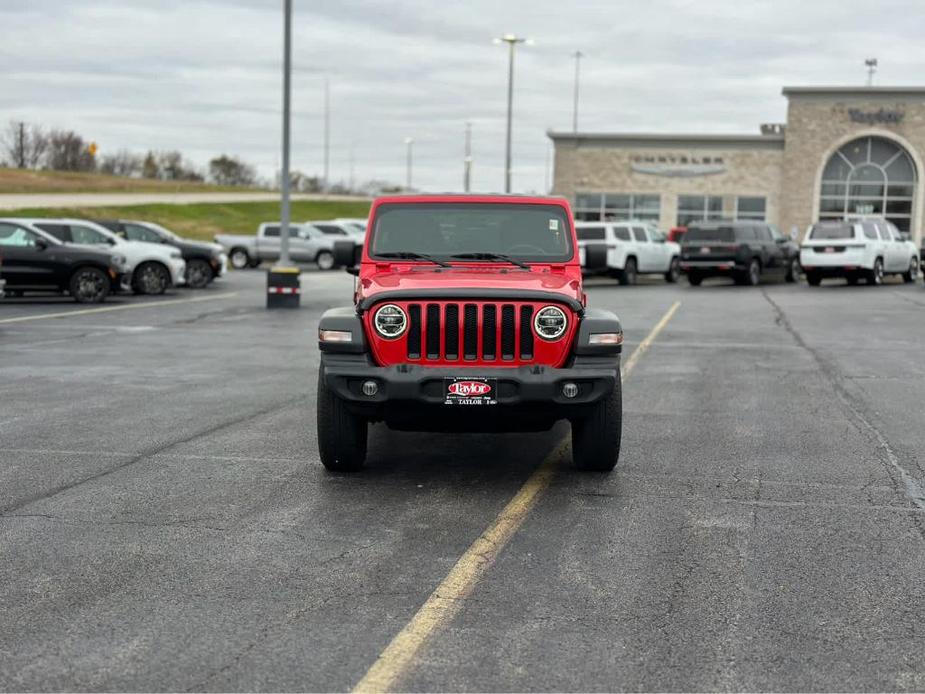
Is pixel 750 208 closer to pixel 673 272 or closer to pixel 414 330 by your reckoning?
pixel 673 272

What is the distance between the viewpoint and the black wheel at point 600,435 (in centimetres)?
724

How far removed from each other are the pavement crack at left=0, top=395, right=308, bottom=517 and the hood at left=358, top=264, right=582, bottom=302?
6.27 feet

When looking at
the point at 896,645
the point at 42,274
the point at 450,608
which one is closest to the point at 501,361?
the point at 450,608

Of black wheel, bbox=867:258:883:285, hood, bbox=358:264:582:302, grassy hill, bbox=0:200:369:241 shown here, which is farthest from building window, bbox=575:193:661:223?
hood, bbox=358:264:582:302

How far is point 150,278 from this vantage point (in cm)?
2580

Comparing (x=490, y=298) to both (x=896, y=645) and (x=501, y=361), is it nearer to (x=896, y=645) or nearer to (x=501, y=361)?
(x=501, y=361)

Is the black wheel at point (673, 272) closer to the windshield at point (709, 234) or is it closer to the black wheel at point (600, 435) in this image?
the windshield at point (709, 234)

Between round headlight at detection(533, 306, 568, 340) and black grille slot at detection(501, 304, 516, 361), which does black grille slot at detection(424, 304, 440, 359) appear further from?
round headlight at detection(533, 306, 568, 340)

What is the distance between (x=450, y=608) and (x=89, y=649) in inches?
57.1

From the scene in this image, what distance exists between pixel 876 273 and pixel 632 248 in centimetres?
692

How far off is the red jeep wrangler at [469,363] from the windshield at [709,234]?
2551 centimetres

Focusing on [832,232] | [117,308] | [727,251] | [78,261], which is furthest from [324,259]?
[117,308]

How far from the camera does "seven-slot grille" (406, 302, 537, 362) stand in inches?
275

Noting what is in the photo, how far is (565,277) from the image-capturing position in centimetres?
799
